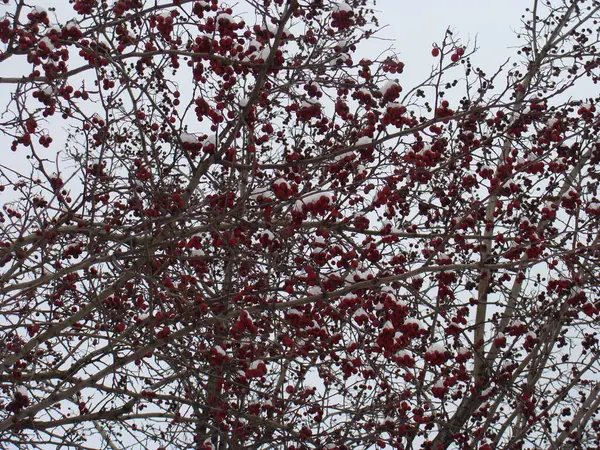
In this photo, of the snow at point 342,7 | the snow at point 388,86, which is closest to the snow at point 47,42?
the snow at point 342,7

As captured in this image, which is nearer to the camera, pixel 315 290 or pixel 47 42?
pixel 315 290

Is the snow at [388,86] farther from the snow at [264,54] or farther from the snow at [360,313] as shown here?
the snow at [360,313]

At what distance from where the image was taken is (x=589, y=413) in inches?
296

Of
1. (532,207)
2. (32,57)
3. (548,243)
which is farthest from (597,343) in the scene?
(32,57)

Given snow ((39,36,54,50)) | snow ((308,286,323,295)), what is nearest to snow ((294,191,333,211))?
snow ((308,286,323,295))

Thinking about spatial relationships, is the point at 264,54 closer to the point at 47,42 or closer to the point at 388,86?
the point at 388,86

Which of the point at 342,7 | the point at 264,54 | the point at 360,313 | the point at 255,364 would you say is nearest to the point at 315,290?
the point at 360,313

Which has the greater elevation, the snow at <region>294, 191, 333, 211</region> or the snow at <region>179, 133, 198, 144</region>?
the snow at <region>179, 133, 198, 144</region>

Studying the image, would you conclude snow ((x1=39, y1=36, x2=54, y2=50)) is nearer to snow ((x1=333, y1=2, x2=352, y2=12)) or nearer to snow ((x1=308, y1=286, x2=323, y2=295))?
snow ((x1=333, y1=2, x2=352, y2=12))

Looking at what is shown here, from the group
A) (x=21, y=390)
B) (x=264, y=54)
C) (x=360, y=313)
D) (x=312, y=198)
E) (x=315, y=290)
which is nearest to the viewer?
(x=312, y=198)

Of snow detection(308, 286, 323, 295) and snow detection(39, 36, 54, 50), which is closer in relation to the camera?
snow detection(308, 286, 323, 295)

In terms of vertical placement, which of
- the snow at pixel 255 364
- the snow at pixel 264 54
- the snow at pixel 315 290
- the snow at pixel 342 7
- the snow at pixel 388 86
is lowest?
the snow at pixel 255 364

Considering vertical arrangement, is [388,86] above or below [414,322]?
above

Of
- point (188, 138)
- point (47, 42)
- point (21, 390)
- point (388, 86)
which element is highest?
point (47, 42)
